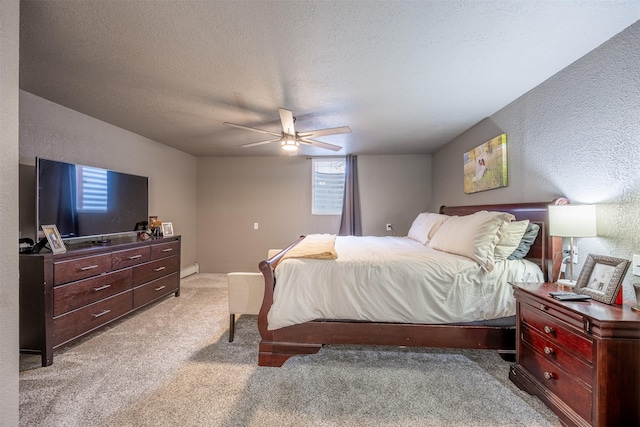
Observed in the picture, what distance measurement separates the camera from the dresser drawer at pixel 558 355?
1.27 metres

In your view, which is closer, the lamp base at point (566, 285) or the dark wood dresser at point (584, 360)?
the dark wood dresser at point (584, 360)

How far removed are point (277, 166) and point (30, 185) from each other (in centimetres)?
316

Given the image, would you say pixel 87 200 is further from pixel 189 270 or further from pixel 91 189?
pixel 189 270

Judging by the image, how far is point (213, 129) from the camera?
10.7 feet

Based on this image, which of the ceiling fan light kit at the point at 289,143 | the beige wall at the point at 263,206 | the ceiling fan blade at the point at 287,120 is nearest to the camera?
the ceiling fan blade at the point at 287,120

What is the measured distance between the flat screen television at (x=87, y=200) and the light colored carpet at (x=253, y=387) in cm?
109

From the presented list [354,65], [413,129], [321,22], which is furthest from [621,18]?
[413,129]

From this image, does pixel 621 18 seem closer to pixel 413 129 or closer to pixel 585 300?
pixel 585 300

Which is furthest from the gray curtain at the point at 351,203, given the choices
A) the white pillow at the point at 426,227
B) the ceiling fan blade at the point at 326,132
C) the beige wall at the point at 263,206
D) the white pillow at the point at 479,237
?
the white pillow at the point at 479,237

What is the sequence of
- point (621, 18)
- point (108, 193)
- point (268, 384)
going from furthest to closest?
point (108, 193) < point (268, 384) < point (621, 18)


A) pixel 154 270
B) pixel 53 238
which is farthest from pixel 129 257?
pixel 53 238

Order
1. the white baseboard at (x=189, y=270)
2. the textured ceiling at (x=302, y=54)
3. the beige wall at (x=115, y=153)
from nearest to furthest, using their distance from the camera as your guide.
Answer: the textured ceiling at (x=302, y=54)
the beige wall at (x=115, y=153)
the white baseboard at (x=189, y=270)

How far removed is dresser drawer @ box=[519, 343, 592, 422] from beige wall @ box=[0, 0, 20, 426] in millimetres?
2739

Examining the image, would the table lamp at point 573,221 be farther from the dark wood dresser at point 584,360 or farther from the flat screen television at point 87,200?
the flat screen television at point 87,200
